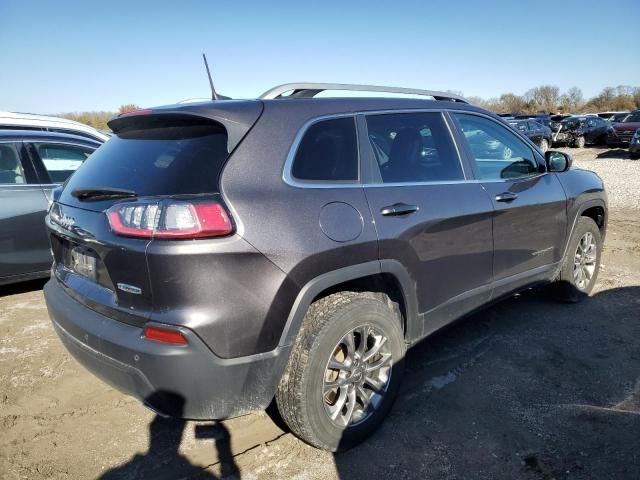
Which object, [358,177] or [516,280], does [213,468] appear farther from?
[516,280]

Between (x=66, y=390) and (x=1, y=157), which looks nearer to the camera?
(x=66, y=390)

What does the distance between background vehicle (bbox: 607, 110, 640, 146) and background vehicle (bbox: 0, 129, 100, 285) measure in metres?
22.3

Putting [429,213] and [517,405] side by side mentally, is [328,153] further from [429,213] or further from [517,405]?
[517,405]

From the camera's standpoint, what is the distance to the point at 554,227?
3.92m

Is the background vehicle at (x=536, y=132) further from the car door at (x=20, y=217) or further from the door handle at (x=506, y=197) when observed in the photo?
the car door at (x=20, y=217)

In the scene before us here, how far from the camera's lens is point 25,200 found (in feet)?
15.0

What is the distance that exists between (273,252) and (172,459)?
4.29 ft

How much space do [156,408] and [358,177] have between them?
1487mm

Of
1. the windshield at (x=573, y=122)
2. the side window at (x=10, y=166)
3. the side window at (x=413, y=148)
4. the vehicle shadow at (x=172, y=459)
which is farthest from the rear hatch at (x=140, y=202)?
the windshield at (x=573, y=122)

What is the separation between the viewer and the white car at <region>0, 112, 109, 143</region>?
23.6ft

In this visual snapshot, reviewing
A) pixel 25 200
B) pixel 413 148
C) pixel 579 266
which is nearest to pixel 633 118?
pixel 579 266

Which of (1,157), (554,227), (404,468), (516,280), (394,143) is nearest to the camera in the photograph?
(404,468)

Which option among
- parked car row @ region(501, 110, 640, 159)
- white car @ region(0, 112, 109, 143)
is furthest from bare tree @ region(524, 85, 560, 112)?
white car @ region(0, 112, 109, 143)

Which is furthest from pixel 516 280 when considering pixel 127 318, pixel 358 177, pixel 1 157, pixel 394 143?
pixel 1 157
